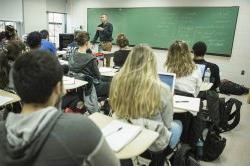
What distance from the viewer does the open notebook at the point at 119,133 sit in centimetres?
139

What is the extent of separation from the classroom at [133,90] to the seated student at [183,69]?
11 mm

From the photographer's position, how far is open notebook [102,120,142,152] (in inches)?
54.6

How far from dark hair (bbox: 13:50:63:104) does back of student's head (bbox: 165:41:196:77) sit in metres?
2.00

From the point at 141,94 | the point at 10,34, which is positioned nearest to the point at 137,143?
the point at 141,94

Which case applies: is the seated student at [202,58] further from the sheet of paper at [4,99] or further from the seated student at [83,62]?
the sheet of paper at [4,99]

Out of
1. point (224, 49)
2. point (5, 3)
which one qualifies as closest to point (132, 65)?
point (224, 49)

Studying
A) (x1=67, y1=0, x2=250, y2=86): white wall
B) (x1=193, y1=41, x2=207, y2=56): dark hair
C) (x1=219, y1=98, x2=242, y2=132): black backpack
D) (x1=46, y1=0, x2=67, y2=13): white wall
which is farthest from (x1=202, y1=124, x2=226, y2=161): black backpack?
(x1=46, y1=0, x2=67, y2=13): white wall

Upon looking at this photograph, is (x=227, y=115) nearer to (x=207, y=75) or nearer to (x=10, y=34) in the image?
(x=207, y=75)

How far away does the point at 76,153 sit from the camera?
0.85m

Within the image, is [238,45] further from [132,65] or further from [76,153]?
[76,153]

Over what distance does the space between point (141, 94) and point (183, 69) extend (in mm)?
1142

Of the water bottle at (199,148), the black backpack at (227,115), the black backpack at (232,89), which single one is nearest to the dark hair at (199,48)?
the black backpack at (227,115)

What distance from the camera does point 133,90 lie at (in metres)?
1.77

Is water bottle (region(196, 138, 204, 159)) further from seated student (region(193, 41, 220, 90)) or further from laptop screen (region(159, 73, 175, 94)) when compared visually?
seated student (region(193, 41, 220, 90))
